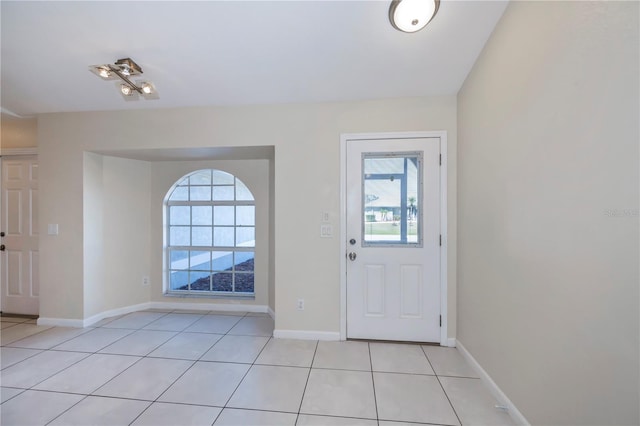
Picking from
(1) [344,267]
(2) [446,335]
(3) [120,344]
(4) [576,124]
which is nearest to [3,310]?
(3) [120,344]

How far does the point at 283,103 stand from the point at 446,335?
2.87 metres

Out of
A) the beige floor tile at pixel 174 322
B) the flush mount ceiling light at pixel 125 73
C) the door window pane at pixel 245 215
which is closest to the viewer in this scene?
the flush mount ceiling light at pixel 125 73

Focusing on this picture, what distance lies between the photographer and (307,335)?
106 inches

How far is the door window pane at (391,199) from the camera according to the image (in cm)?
260

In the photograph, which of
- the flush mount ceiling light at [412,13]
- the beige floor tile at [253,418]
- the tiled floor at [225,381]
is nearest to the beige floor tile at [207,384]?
the tiled floor at [225,381]

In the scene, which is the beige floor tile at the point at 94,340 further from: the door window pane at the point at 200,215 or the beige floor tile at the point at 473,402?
the beige floor tile at the point at 473,402

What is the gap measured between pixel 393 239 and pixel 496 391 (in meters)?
1.37

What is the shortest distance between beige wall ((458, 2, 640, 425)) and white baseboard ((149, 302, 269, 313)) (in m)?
2.59

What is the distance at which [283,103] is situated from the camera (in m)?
2.71

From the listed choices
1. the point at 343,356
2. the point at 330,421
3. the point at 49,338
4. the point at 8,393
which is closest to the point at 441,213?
the point at 343,356

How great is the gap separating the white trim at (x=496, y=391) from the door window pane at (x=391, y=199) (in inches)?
41.4

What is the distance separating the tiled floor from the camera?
1639 millimetres

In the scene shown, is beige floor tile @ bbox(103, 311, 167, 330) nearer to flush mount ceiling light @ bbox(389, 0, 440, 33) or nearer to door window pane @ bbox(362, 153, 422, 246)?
door window pane @ bbox(362, 153, 422, 246)

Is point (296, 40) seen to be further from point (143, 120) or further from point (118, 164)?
point (118, 164)
